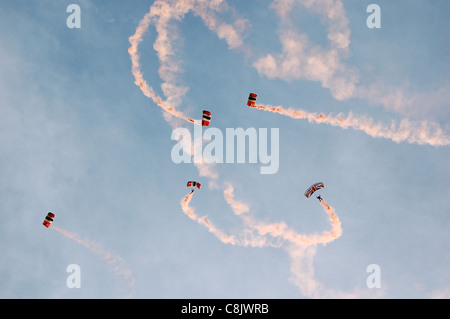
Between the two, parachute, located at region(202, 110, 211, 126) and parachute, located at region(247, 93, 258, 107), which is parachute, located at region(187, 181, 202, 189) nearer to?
parachute, located at region(202, 110, 211, 126)

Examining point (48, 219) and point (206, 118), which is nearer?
point (206, 118)

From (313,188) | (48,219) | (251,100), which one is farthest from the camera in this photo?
(48,219)

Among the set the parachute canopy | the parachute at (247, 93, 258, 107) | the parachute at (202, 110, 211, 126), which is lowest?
the parachute canopy

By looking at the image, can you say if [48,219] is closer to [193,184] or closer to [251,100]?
[193,184]

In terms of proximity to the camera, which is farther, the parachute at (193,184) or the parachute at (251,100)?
the parachute at (193,184)

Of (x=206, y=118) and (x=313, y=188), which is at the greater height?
(x=206, y=118)

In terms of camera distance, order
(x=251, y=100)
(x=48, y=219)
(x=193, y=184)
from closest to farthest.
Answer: (x=251, y=100) → (x=193, y=184) → (x=48, y=219)

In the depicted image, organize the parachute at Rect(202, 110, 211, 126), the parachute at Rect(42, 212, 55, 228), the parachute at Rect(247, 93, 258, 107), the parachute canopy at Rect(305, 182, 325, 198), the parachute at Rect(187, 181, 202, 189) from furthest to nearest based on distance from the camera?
the parachute at Rect(42, 212, 55, 228)
the parachute at Rect(187, 181, 202, 189)
the parachute at Rect(247, 93, 258, 107)
the parachute at Rect(202, 110, 211, 126)
the parachute canopy at Rect(305, 182, 325, 198)

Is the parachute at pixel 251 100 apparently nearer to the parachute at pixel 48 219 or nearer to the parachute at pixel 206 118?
the parachute at pixel 206 118

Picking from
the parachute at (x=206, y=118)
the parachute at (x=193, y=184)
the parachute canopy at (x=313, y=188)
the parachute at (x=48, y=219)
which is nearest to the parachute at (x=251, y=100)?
the parachute at (x=206, y=118)

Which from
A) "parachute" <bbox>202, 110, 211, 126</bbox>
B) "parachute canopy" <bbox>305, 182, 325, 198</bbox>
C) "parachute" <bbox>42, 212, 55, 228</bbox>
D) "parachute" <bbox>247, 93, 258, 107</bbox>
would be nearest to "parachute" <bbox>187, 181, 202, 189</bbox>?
"parachute" <bbox>202, 110, 211, 126</bbox>

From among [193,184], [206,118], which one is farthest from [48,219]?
[206,118]
